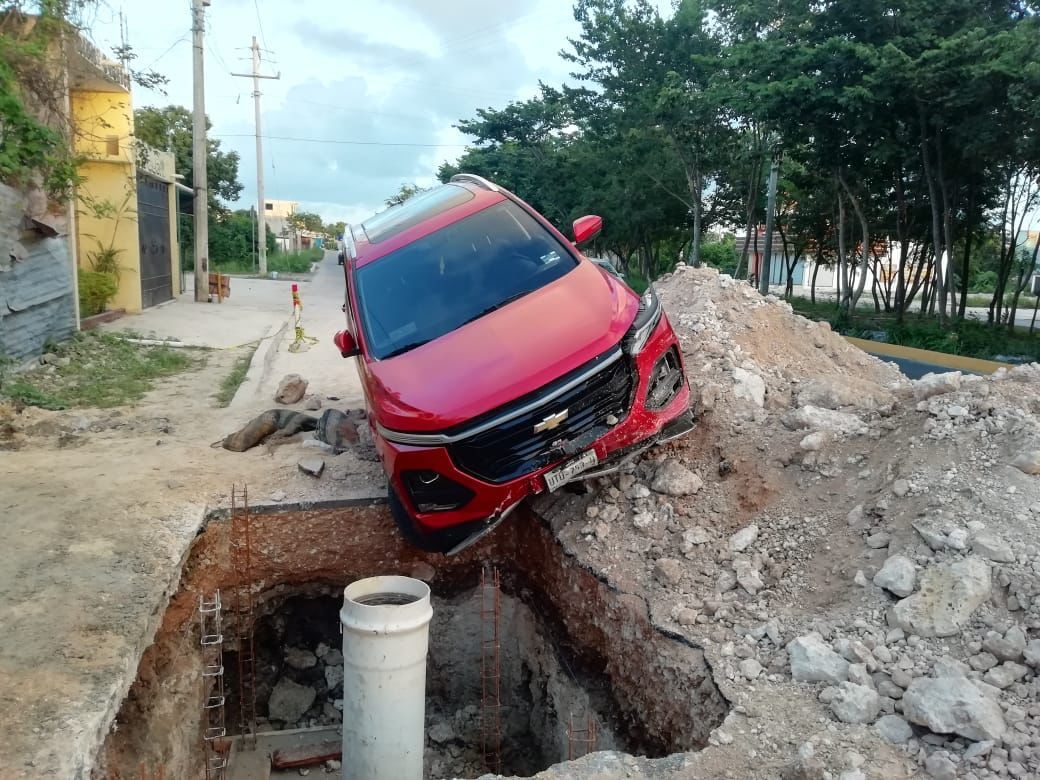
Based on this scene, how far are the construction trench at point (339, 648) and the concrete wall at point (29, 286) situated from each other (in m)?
5.46

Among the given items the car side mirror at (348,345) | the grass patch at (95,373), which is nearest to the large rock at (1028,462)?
the car side mirror at (348,345)

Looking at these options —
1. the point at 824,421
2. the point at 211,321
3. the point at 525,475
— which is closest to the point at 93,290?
the point at 211,321

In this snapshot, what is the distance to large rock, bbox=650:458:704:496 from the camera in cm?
481

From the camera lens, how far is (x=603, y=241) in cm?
3406

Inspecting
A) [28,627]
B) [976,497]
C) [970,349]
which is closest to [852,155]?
[970,349]

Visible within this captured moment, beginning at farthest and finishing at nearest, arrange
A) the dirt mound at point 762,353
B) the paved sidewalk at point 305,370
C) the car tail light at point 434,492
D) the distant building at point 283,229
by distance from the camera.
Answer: the distant building at point 283,229
the paved sidewalk at point 305,370
the dirt mound at point 762,353
the car tail light at point 434,492

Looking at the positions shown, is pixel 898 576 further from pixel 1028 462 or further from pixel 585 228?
pixel 585 228

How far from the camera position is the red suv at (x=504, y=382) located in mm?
4227

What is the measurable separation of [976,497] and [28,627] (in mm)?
4486

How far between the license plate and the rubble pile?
63 cm

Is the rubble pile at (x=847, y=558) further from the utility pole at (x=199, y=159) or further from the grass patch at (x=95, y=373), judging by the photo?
the utility pole at (x=199, y=159)

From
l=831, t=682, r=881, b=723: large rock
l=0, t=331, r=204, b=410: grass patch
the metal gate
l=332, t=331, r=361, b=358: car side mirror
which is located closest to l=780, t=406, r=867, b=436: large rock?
l=831, t=682, r=881, b=723: large rock

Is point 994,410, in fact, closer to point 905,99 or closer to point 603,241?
point 905,99

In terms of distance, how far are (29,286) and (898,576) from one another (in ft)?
34.4
